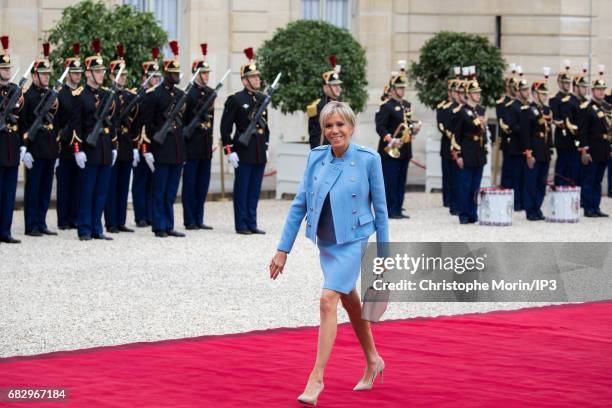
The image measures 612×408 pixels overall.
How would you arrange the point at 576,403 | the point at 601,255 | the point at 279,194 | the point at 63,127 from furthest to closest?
1. the point at 279,194
2. the point at 63,127
3. the point at 601,255
4. the point at 576,403

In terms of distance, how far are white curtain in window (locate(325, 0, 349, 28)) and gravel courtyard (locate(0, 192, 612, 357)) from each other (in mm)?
10882

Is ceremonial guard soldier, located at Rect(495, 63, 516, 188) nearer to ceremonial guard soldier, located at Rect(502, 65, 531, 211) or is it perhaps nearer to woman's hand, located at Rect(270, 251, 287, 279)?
ceremonial guard soldier, located at Rect(502, 65, 531, 211)

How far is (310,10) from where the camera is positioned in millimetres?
29109

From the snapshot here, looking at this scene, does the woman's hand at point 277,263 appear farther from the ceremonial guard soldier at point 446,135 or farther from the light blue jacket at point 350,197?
the ceremonial guard soldier at point 446,135

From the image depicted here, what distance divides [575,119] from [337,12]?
8.75m

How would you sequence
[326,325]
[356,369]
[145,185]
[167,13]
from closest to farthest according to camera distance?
1. [326,325]
2. [356,369]
3. [145,185]
4. [167,13]

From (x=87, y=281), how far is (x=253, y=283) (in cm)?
137

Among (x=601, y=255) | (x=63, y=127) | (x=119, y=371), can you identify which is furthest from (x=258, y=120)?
(x=119, y=371)

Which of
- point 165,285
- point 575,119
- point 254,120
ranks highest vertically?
point 254,120

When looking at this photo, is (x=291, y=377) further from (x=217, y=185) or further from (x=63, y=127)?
(x=217, y=185)

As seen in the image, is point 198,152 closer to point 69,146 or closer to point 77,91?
point 69,146

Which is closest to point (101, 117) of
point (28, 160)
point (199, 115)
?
point (28, 160)

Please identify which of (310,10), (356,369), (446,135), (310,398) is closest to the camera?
(310,398)

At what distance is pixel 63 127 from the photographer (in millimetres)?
17297
